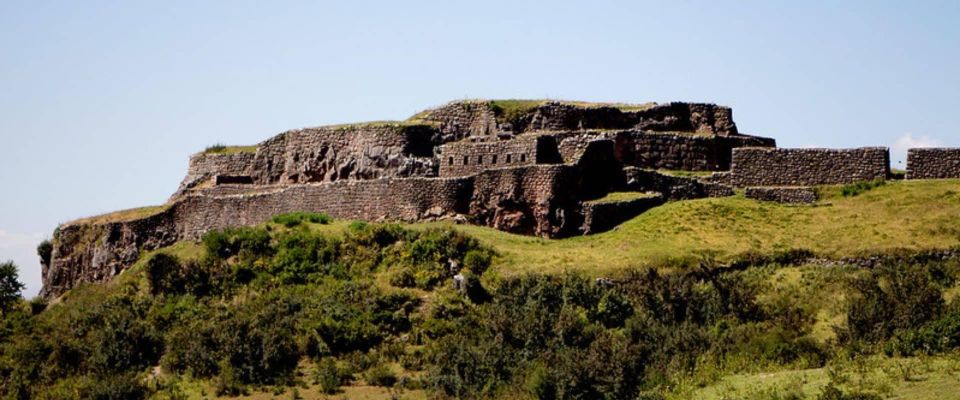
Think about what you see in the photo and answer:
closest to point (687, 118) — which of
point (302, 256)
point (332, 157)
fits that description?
point (332, 157)

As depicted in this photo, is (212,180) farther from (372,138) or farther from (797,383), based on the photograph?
(797,383)

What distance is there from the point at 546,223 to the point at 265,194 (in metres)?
12.9

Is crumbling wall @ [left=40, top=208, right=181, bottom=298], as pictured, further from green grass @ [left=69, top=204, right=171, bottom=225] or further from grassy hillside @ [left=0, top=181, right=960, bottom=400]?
grassy hillside @ [left=0, top=181, right=960, bottom=400]

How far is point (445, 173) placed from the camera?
178 ft

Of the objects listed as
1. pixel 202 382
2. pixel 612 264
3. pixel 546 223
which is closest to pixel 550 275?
pixel 612 264

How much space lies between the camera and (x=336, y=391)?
41.6m

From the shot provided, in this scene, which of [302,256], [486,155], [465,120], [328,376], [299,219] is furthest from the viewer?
[465,120]

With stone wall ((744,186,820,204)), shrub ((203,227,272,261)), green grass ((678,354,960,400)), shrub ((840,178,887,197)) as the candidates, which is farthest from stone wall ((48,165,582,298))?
green grass ((678,354,960,400))

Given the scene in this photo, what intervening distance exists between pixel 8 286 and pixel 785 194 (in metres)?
28.5

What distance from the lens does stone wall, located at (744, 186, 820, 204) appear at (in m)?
49.7

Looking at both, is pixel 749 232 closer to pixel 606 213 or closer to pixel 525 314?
pixel 606 213

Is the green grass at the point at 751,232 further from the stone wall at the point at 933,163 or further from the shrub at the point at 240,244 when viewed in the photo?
the shrub at the point at 240,244

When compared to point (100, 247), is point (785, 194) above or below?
above

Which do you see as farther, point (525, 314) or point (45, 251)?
point (45, 251)
